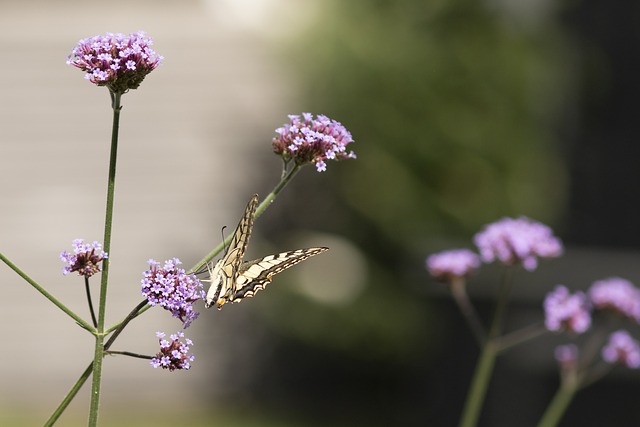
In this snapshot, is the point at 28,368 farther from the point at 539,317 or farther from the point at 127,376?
the point at 539,317

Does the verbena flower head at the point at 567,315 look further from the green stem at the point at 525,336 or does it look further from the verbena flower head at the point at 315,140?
the verbena flower head at the point at 315,140

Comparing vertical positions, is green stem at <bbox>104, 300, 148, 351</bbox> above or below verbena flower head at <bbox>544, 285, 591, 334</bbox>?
below

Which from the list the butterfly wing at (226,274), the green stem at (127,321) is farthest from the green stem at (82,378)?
the butterfly wing at (226,274)

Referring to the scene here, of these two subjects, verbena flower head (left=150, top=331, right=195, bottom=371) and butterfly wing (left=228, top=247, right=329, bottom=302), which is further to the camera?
butterfly wing (left=228, top=247, right=329, bottom=302)

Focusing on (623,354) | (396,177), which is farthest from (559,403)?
(396,177)

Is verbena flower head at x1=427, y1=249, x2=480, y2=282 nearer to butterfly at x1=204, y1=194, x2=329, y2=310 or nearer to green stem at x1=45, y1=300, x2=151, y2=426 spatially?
butterfly at x1=204, y1=194, x2=329, y2=310

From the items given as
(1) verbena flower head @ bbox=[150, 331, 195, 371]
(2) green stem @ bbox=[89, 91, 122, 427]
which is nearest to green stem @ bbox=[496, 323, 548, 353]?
(1) verbena flower head @ bbox=[150, 331, 195, 371]
